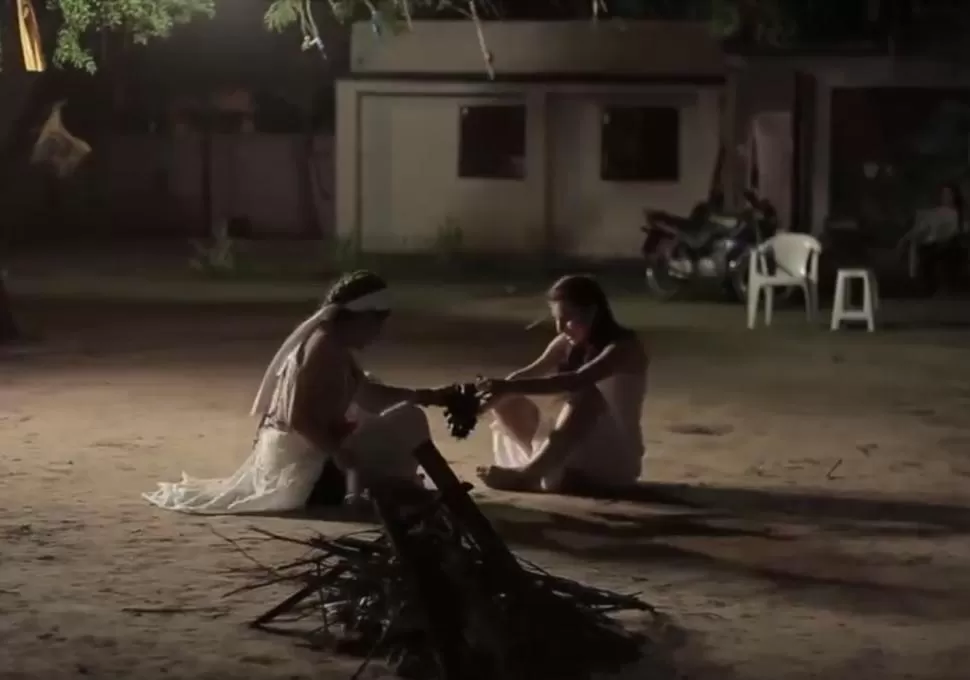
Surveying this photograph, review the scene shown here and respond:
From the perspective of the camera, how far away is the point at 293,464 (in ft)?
26.5

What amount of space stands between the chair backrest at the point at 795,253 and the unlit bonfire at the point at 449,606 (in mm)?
10748

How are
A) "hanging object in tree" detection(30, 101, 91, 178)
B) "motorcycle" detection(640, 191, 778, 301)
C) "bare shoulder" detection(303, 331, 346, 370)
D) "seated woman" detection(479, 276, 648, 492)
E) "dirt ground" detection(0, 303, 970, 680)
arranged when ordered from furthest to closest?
"hanging object in tree" detection(30, 101, 91, 178), "motorcycle" detection(640, 191, 778, 301), "seated woman" detection(479, 276, 648, 492), "bare shoulder" detection(303, 331, 346, 370), "dirt ground" detection(0, 303, 970, 680)

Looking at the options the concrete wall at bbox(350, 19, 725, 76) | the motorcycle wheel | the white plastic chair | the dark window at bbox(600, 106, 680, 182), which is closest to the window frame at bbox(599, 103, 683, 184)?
the dark window at bbox(600, 106, 680, 182)

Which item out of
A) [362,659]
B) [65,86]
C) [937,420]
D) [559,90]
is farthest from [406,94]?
[362,659]

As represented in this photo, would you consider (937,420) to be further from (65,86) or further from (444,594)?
(65,86)

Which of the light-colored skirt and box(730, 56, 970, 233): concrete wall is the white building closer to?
box(730, 56, 970, 233): concrete wall

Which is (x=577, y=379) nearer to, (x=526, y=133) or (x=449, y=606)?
(x=449, y=606)

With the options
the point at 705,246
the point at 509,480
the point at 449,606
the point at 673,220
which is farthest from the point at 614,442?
the point at 673,220

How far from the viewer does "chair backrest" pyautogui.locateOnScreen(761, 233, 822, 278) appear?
16641mm

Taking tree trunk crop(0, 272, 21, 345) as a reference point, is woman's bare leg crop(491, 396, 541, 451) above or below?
above

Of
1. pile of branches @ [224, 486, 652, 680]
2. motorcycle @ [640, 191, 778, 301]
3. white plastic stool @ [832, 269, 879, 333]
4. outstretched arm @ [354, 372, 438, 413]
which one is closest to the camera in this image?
pile of branches @ [224, 486, 652, 680]

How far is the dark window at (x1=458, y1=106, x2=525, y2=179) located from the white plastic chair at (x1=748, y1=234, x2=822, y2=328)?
315 inches

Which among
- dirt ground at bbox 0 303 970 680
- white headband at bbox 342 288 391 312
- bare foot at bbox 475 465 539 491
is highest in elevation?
white headband at bbox 342 288 391 312

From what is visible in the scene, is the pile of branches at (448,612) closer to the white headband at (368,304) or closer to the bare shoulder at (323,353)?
the bare shoulder at (323,353)
